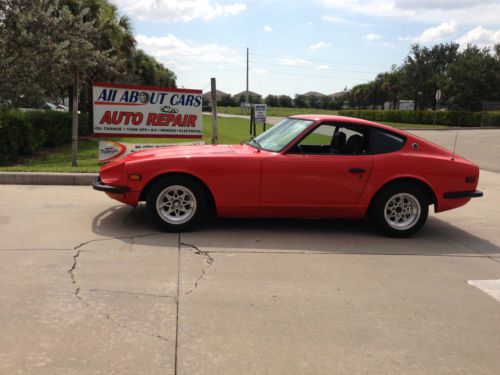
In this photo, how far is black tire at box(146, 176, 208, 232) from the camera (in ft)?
18.6

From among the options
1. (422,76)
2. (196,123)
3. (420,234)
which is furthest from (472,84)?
(420,234)

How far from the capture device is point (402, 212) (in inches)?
238

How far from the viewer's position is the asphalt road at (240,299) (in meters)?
3.07

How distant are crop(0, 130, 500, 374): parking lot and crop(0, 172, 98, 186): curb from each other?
86.4 inches

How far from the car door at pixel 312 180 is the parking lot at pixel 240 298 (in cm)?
44

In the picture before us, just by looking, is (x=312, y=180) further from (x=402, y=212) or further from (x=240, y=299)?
(x=240, y=299)

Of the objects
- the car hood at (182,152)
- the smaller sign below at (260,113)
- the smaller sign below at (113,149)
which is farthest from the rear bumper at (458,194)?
the smaller sign below at (260,113)

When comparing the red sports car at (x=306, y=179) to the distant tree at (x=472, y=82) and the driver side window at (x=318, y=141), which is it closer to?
the driver side window at (x=318, y=141)

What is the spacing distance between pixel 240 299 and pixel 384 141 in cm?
306

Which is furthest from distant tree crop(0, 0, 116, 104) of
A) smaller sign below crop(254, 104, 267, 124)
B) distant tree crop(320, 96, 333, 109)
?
distant tree crop(320, 96, 333, 109)

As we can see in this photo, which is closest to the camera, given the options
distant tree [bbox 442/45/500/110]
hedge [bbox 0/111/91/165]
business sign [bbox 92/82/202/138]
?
business sign [bbox 92/82/202/138]

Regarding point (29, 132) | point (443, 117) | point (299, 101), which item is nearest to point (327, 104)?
point (299, 101)

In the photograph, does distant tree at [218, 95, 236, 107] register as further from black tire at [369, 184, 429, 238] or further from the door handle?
the door handle

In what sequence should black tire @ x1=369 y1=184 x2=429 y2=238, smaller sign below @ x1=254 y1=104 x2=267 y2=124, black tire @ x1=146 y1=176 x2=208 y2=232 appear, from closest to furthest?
black tire @ x1=146 y1=176 x2=208 y2=232 < black tire @ x1=369 y1=184 x2=429 y2=238 < smaller sign below @ x1=254 y1=104 x2=267 y2=124
